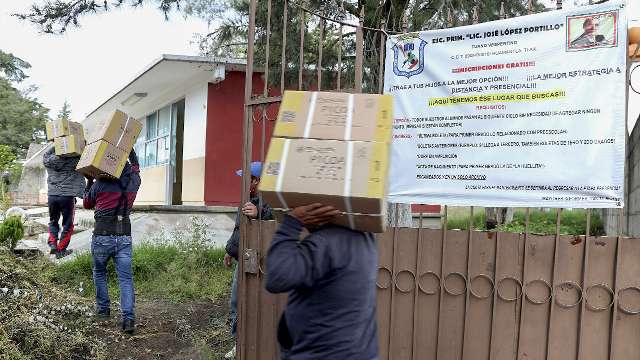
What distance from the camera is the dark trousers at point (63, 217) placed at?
7348 mm

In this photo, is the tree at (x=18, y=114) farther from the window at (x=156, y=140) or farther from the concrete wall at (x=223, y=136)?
the concrete wall at (x=223, y=136)

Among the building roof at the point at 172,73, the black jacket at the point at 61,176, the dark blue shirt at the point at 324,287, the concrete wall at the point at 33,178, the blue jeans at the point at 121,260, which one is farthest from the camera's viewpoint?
the concrete wall at the point at 33,178

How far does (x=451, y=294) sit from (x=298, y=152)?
1371 millimetres

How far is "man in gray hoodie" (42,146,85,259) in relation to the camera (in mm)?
7191

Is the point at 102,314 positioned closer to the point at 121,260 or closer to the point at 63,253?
the point at 121,260

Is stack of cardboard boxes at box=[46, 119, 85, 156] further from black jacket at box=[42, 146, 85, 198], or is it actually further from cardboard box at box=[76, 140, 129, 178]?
cardboard box at box=[76, 140, 129, 178]

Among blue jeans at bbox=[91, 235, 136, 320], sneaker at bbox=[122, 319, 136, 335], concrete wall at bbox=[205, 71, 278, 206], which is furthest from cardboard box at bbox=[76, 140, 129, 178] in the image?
concrete wall at bbox=[205, 71, 278, 206]

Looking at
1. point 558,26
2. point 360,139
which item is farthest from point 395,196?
point 558,26

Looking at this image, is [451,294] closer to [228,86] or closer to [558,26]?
[558,26]

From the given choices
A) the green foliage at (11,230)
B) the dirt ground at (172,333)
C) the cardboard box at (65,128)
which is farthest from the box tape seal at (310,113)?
the cardboard box at (65,128)

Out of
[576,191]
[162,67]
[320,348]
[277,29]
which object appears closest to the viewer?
[320,348]

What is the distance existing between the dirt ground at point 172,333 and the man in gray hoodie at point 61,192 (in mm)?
2445

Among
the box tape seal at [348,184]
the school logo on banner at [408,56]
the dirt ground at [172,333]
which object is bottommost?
the dirt ground at [172,333]

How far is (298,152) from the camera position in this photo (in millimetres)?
2025
